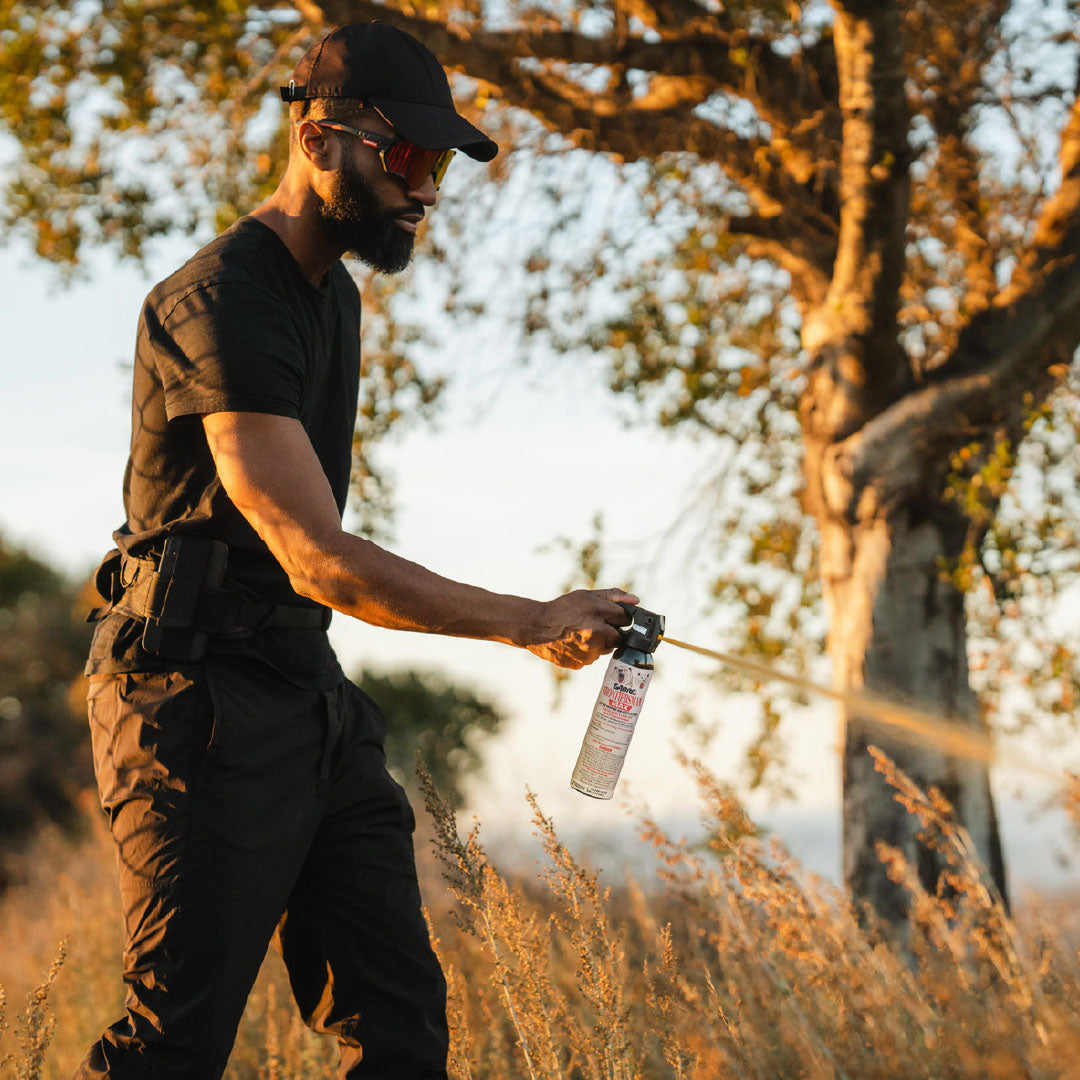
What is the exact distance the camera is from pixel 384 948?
288cm

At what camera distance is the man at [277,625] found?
249cm

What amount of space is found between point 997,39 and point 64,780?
2247 centimetres

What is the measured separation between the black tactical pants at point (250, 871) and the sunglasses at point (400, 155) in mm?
1203

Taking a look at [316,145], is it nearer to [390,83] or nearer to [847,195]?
[390,83]

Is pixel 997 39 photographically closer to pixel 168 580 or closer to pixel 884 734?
pixel 884 734

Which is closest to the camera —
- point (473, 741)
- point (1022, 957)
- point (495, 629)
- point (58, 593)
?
point (495, 629)

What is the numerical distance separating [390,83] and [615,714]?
1.55m

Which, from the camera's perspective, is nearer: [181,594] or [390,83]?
[181,594]

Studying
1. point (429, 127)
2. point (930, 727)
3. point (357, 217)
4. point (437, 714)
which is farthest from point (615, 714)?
point (437, 714)

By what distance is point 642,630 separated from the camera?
106 inches

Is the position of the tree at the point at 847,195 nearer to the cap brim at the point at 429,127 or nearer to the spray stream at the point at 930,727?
the spray stream at the point at 930,727

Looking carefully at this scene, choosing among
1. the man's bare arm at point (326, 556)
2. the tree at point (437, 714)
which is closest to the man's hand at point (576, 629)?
the man's bare arm at point (326, 556)

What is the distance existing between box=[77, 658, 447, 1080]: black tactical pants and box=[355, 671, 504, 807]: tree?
2061cm

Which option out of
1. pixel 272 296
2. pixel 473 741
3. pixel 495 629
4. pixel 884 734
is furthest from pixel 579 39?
pixel 473 741
